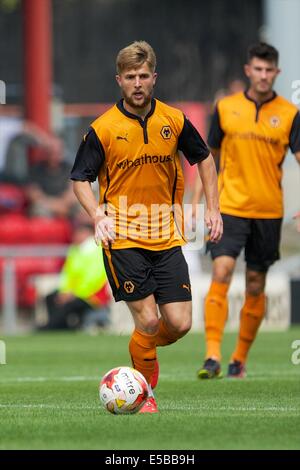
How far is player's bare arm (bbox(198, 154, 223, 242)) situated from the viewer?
9.32 metres

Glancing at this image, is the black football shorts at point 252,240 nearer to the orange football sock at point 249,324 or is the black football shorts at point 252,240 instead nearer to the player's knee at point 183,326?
the orange football sock at point 249,324

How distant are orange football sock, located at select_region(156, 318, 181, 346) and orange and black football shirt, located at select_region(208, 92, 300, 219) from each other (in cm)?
228

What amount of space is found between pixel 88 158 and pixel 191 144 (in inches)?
27.8

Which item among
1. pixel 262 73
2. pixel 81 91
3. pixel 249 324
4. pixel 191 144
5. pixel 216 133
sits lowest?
pixel 81 91

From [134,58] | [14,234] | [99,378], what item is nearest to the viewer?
[134,58]

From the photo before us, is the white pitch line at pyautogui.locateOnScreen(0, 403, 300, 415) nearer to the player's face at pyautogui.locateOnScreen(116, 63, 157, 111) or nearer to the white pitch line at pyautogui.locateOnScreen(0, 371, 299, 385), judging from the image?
the player's face at pyautogui.locateOnScreen(116, 63, 157, 111)

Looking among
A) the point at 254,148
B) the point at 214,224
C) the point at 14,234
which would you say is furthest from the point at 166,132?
the point at 14,234

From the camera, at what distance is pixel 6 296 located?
19.5 meters

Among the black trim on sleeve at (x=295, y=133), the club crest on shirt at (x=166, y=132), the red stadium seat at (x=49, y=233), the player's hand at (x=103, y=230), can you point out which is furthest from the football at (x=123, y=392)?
the red stadium seat at (x=49, y=233)

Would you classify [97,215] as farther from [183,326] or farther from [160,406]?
[160,406]

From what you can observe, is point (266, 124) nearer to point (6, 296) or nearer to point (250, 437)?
point (250, 437)

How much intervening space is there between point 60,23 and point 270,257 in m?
24.8

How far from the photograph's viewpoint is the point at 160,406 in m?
9.22

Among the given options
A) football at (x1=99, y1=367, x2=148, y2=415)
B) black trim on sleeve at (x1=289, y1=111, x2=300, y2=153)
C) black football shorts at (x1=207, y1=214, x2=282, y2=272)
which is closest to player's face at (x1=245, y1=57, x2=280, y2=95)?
black trim on sleeve at (x1=289, y1=111, x2=300, y2=153)
